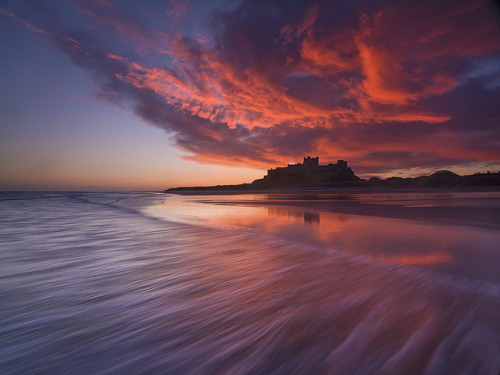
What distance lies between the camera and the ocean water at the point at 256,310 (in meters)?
1.47

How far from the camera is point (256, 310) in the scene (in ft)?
6.97

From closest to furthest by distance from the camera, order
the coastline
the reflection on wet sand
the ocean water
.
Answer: the ocean water < the reflection on wet sand < the coastline

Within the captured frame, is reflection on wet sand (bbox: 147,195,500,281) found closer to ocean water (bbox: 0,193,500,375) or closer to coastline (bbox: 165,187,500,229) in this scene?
ocean water (bbox: 0,193,500,375)

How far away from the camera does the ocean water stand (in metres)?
1.47

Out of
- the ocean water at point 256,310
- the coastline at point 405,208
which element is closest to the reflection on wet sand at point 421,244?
the ocean water at point 256,310

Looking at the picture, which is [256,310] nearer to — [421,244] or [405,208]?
[421,244]

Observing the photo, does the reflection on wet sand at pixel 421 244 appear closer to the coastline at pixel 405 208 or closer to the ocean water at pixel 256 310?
the ocean water at pixel 256 310

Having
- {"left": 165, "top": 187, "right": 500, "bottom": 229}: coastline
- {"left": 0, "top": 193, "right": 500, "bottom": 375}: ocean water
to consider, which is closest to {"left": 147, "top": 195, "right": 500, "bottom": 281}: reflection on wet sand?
{"left": 0, "top": 193, "right": 500, "bottom": 375}: ocean water

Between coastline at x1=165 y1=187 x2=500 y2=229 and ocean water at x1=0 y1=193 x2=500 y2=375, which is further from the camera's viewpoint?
coastline at x1=165 y1=187 x2=500 y2=229

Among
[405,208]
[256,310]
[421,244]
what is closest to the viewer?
[256,310]

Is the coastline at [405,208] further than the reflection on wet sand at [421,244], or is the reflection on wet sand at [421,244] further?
the coastline at [405,208]

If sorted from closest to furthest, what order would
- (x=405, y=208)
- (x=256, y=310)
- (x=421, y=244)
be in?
1. (x=256, y=310)
2. (x=421, y=244)
3. (x=405, y=208)

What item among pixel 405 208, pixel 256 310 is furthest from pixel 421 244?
pixel 405 208

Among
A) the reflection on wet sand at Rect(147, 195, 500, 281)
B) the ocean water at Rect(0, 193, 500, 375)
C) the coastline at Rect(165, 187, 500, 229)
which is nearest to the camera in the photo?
the ocean water at Rect(0, 193, 500, 375)
